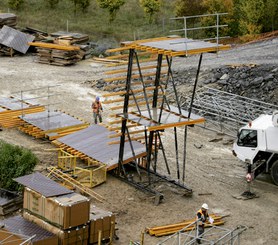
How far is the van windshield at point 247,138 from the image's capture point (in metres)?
26.5

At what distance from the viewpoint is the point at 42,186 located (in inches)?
824

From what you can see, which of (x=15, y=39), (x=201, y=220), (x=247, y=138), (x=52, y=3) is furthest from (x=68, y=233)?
(x=52, y=3)

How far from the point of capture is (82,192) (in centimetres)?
2438

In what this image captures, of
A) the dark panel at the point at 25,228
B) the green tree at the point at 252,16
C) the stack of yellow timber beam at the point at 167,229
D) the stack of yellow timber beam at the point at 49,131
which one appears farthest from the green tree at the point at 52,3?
the dark panel at the point at 25,228

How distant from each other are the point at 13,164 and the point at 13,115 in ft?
28.0

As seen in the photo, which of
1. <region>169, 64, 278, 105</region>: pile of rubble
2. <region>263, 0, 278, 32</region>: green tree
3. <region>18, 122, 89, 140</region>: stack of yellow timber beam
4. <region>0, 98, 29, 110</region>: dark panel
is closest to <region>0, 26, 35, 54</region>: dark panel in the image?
<region>0, 98, 29, 110</region>: dark panel

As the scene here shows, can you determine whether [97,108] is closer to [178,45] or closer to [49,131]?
[49,131]

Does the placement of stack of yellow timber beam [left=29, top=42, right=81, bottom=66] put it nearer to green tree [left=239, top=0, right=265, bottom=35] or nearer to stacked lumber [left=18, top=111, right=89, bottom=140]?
green tree [left=239, top=0, right=265, bottom=35]

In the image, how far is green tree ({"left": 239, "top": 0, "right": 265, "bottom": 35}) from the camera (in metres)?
47.6

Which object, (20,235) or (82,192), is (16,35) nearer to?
(82,192)

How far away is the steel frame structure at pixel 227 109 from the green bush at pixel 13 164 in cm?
1086

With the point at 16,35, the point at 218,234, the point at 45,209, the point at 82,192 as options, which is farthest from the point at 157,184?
the point at 16,35

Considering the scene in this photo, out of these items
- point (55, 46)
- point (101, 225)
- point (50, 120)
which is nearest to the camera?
point (101, 225)

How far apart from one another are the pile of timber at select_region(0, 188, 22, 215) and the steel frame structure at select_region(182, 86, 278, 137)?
12.2 m
